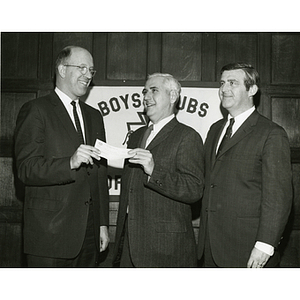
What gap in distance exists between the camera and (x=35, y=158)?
9.60 feet

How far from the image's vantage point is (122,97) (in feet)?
13.7

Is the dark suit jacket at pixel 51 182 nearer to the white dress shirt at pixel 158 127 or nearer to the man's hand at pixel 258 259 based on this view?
the white dress shirt at pixel 158 127

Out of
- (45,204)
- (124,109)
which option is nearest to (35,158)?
(45,204)

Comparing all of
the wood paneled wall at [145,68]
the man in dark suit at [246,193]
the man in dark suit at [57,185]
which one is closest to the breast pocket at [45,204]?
the man in dark suit at [57,185]

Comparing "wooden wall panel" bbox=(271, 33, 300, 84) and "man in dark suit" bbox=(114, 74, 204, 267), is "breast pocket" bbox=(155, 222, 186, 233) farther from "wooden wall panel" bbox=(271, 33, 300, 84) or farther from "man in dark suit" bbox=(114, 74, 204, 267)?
"wooden wall panel" bbox=(271, 33, 300, 84)

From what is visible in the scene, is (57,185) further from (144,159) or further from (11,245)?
(11,245)

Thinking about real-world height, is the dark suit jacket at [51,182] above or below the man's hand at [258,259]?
above

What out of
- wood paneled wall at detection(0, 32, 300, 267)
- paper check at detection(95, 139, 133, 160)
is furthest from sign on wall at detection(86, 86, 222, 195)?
paper check at detection(95, 139, 133, 160)

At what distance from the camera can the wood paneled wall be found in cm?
419

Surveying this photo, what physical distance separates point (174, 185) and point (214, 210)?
36 centimetres

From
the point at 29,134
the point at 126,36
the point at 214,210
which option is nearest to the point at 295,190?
the point at 214,210

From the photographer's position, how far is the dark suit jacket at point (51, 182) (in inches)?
114

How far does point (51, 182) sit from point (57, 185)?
0.38 ft
